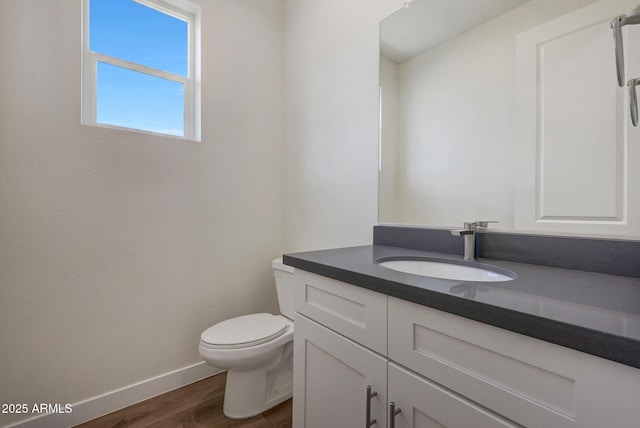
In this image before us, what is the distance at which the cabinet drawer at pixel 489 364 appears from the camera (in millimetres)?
479

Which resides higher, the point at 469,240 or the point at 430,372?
the point at 469,240

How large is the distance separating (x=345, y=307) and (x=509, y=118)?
886 millimetres

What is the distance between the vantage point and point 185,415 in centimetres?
146

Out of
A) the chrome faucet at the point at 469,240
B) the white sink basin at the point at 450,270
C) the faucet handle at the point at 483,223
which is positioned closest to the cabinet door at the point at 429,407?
the white sink basin at the point at 450,270

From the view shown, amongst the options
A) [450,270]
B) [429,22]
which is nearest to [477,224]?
[450,270]

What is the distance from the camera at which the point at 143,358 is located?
1588 millimetres

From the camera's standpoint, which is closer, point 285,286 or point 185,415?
point 185,415

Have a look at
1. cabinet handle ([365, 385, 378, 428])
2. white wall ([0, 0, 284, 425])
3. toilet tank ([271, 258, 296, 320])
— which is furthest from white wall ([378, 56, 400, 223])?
white wall ([0, 0, 284, 425])

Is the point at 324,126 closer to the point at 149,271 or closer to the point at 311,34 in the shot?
the point at 311,34

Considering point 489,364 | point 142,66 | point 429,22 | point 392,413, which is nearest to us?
point 489,364

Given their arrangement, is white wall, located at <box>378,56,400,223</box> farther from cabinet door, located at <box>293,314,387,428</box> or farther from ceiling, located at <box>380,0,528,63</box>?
cabinet door, located at <box>293,314,387,428</box>

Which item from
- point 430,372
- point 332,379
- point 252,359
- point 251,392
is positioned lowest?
point 251,392

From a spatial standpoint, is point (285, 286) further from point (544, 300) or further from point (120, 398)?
point (544, 300)

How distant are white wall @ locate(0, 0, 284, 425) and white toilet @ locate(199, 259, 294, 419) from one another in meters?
0.40
